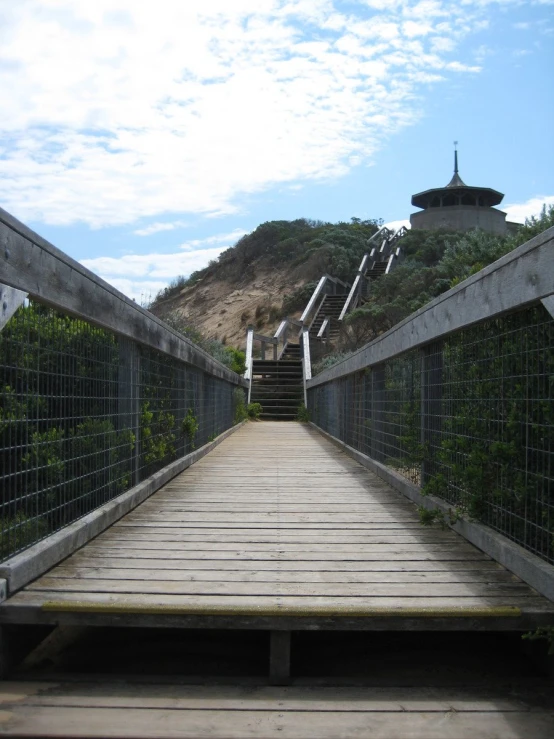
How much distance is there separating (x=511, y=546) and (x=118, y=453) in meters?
2.56

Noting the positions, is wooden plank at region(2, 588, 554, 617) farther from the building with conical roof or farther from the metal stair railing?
the building with conical roof

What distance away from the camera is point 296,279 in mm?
37250

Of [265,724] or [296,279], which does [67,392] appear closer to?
[265,724]

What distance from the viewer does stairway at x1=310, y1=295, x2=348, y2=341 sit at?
979 inches

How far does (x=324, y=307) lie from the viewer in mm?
26969

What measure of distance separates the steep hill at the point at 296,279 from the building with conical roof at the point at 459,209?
10.9 ft

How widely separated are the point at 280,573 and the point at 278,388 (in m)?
16.2

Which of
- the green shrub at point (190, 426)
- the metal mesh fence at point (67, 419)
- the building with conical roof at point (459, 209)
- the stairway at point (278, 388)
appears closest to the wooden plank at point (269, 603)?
the metal mesh fence at point (67, 419)

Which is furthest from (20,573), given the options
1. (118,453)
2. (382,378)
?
(382,378)

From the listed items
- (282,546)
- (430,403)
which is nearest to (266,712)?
(282,546)

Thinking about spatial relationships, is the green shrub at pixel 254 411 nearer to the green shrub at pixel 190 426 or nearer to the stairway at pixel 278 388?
the stairway at pixel 278 388

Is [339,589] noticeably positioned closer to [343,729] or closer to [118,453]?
[343,729]

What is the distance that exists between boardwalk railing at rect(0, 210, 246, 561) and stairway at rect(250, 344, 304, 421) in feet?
40.6

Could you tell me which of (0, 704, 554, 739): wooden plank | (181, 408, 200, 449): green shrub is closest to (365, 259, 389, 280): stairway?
(181, 408, 200, 449): green shrub
